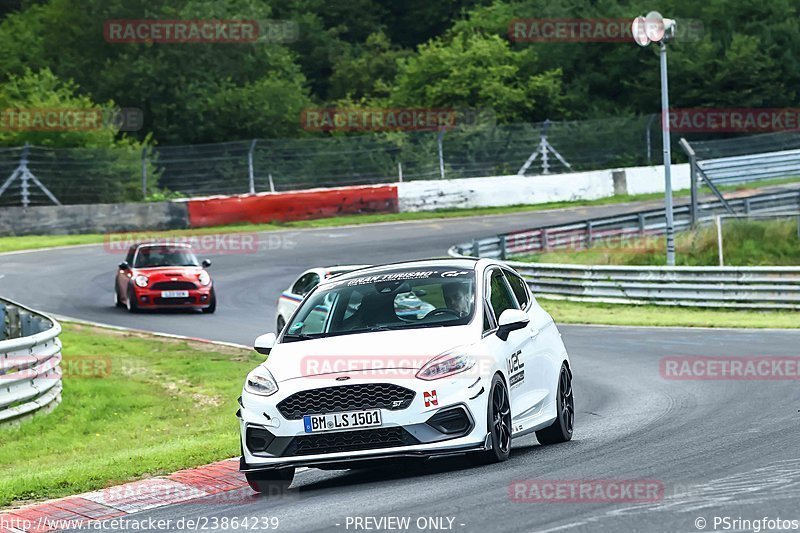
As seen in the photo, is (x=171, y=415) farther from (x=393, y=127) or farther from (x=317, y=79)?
(x=317, y=79)

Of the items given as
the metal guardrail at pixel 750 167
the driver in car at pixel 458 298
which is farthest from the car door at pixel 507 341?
the metal guardrail at pixel 750 167

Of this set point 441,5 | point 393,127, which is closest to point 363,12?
point 441,5

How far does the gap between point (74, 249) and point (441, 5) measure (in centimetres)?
4566

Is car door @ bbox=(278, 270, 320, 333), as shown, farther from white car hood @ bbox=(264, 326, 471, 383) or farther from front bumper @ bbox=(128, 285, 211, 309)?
Answer: white car hood @ bbox=(264, 326, 471, 383)

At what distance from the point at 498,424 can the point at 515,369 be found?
0.79 m

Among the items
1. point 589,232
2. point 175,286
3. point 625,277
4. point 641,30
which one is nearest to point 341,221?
point 589,232

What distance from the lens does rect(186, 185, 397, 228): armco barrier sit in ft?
132

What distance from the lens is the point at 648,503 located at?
7.91 meters

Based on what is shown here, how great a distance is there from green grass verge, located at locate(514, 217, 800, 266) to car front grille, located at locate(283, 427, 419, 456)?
931 inches

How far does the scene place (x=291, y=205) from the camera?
41688 millimetres

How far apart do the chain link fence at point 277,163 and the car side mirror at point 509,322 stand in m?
31.4

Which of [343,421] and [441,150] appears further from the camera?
[441,150]

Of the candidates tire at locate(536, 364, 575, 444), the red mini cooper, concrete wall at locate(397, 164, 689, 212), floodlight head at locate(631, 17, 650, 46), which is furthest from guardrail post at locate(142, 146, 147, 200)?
tire at locate(536, 364, 575, 444)

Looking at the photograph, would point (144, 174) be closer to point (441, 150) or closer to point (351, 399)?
point (441, 150)
